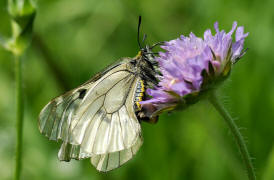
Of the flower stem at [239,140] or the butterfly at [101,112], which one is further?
the butterfly at [101,112]

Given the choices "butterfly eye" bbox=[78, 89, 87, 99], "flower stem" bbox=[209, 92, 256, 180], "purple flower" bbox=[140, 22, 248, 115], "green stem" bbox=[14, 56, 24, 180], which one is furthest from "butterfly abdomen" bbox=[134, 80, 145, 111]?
"green stem" bbox=[14, 56, 24, 180]

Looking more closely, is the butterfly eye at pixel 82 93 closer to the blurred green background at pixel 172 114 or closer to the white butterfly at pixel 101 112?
the white butterfly at pixel 101 112

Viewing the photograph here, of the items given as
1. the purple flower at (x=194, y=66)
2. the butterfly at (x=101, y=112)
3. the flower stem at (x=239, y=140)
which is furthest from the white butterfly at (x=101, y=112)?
the flower stem at (x=239, y=140)

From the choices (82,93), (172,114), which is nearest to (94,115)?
(82,93)

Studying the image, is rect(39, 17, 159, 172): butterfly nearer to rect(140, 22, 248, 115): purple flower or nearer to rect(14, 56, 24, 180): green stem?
rect(14, 56, 24, 180): green stem

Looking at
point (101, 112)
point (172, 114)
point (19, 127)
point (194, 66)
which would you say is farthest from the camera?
point (172, 114)

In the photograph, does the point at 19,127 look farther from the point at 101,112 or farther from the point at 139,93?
the point at 139,93

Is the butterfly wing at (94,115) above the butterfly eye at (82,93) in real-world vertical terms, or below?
below
